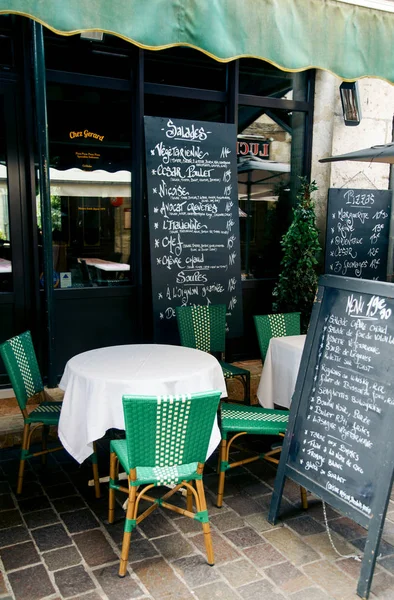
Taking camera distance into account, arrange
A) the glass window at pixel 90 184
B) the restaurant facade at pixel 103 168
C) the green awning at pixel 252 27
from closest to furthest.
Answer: the green awning at pixel 252 27
the restaurant facade at pixel 103 168
the glass window at pixel 90 184

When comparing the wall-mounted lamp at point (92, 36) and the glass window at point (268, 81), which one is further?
the glass window at point (268, 81)

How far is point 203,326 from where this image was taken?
5.01 meters

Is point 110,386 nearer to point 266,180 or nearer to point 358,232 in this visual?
point 266,180

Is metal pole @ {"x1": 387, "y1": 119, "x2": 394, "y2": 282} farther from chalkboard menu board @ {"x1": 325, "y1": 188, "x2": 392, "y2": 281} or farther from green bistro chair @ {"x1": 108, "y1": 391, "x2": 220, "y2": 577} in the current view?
green bistro chair @ {"x1": 108, "y1": 391, "x2": 220, "y2": 577}

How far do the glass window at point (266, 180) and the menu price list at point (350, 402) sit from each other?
3028 mm

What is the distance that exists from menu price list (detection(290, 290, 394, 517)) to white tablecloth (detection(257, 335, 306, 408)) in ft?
3.05

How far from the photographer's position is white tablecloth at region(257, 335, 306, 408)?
4.15 m

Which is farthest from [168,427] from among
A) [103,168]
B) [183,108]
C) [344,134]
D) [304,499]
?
[344,134]

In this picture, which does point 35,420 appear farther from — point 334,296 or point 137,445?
point 334,296

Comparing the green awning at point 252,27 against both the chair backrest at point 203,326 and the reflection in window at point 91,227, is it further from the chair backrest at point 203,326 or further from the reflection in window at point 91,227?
the reflection in window at point 91,227

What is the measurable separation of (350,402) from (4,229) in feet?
11.6

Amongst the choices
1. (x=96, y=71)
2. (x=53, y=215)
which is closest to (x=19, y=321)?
(x=53, y=215)

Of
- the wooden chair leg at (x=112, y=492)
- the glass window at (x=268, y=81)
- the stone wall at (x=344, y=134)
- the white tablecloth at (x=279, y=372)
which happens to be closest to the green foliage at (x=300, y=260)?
the stone wall at (x=344, y=134)

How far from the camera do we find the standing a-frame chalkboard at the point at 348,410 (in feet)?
8.92
